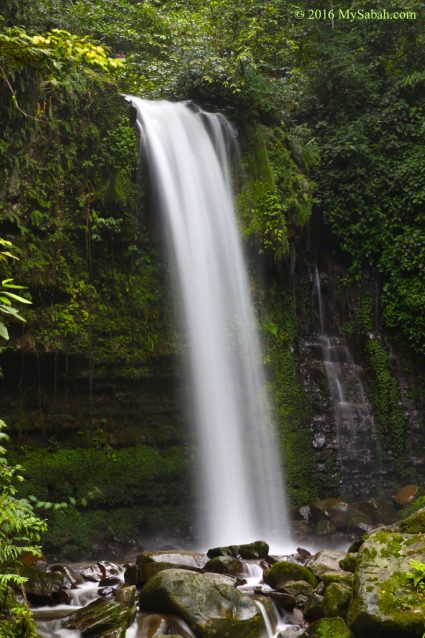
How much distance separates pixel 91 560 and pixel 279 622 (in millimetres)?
3053

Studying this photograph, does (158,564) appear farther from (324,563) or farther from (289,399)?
(289,399)

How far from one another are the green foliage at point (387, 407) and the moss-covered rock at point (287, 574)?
5209mm

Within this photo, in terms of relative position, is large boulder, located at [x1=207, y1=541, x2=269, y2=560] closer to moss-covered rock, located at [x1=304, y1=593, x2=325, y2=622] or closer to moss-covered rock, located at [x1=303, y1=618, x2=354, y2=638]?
moss-covered rock, located at [x1=304, y1=593, x2=325, y2=622]

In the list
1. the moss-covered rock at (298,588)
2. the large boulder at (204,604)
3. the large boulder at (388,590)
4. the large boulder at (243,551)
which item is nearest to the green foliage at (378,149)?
the large boulder at (243,551)

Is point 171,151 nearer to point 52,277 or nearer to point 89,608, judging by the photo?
point 52,277

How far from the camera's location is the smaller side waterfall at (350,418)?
11.0 meters

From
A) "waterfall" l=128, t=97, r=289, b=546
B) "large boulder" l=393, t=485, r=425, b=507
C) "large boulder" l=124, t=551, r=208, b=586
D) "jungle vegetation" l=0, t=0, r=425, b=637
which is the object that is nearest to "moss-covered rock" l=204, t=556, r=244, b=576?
"large boulder" l=124, t=551, r=208, b=586

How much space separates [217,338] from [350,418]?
310 cm

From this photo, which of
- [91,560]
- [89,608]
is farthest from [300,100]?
[89,608]

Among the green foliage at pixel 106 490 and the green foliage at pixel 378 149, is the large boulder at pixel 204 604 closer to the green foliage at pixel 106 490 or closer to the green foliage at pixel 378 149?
the green foliage at pixel 106 490

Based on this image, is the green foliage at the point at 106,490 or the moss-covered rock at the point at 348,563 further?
the green foliage at the point at 106,490

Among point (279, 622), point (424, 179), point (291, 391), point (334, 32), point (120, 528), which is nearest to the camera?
point (279, 622)

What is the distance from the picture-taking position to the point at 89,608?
5641mm

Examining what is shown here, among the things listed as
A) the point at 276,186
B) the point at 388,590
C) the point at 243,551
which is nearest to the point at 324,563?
the point at 243,551
